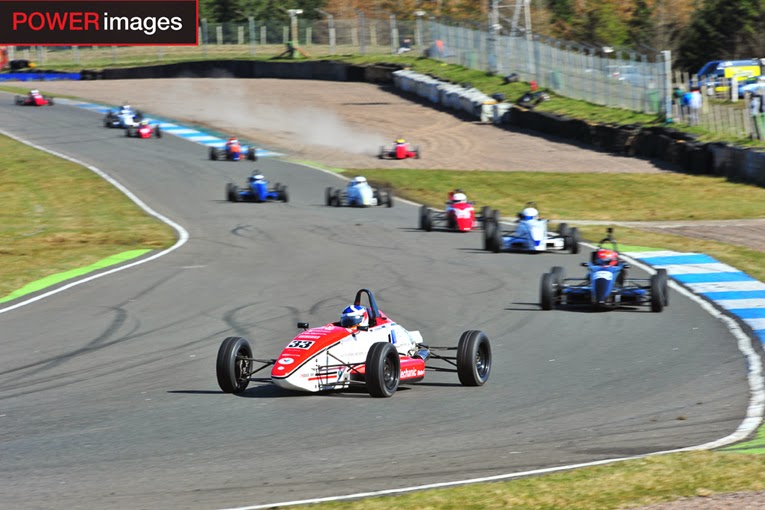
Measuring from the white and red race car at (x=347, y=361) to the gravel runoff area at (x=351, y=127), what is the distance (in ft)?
47.9

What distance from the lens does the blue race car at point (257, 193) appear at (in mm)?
31344

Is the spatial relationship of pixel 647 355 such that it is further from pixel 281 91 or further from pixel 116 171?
pixel 281 91

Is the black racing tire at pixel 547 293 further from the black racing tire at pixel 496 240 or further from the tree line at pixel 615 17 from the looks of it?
the tree line at pixel 615 17

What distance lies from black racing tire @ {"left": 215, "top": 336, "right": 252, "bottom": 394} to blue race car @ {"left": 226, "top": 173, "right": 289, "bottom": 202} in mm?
19818

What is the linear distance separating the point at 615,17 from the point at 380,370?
260 ft

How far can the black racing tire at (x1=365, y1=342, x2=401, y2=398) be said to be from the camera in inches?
440

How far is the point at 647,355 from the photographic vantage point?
13797 millimetres

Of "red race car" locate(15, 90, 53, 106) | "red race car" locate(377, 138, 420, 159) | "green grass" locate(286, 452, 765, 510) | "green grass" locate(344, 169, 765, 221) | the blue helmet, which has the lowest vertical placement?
"green grass" locate(344, 169, 765, 221)

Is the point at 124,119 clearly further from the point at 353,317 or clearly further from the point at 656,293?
the point at 353,317

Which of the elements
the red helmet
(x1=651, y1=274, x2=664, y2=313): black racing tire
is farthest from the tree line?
(x1=651, y1=274, x2=664, y2=313): black racing tire

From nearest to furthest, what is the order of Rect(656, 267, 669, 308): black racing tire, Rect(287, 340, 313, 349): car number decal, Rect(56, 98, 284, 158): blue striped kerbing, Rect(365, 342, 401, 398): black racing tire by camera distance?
1. Rect(365, 342, 401, 398): black racing tire
2. Rect(287, 340, 313, 349): car number decal
3. Rect(656, 267, 669, 308): black racing tire
4. Rect(56, 98, 284, 158): blue striped kerbing

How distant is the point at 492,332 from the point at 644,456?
6464mm

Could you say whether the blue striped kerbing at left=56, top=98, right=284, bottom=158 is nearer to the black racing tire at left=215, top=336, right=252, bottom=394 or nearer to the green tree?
the black racing tire at left=215, top=336, right=252, bottom=394

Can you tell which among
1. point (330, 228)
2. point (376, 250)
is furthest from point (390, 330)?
point (330, 228)
